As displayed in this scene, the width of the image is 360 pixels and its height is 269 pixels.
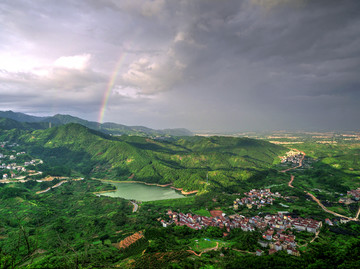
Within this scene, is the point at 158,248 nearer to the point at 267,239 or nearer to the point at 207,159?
the point at 267,239


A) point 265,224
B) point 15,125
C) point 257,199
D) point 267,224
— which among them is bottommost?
point 257,199

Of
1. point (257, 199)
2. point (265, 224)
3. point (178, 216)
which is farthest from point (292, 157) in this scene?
point (178, 216)

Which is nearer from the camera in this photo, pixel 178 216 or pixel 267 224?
pixel 267 224

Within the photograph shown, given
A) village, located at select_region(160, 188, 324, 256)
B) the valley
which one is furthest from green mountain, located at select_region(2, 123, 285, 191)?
village, located at select_region(160, 188, 324, 256)

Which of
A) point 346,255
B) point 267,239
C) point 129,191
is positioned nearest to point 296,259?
point 346,255

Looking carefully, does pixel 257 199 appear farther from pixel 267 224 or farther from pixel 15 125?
pixel 15 125

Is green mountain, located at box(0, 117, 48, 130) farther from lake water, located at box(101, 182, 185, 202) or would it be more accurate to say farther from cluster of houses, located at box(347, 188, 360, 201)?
cluster of houses, located at box(347, 188, 360, 201)

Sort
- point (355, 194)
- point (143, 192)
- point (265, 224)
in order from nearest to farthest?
point (265, 224) < point (355, 194) < point (143, 192)

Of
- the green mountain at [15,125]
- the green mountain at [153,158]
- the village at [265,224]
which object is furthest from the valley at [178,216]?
the green mountain at [15,125]
